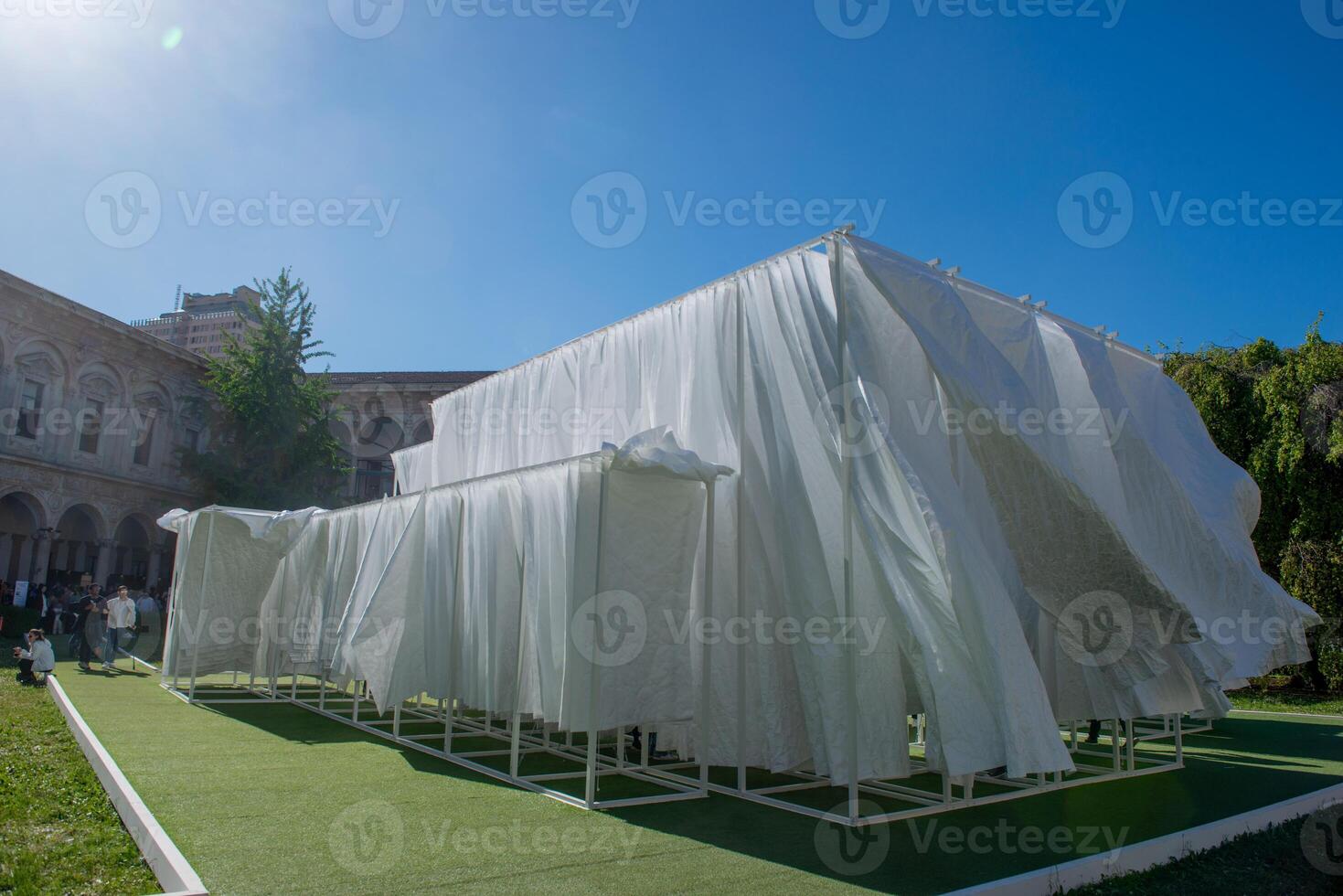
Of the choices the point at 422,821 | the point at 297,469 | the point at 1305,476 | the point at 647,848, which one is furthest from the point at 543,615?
the point at 297,469

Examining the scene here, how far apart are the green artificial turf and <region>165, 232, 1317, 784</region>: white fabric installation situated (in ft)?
2.24

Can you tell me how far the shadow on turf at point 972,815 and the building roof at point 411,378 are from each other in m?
28.9

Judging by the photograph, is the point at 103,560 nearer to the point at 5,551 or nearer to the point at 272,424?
the point at 5,551

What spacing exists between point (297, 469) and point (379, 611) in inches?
846

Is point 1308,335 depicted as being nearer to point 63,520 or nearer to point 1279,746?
point 1279,746

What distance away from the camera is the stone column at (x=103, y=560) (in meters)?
29.2

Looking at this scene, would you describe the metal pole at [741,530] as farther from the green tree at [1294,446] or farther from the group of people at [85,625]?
the green tree at [1294,446]

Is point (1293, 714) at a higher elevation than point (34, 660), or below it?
below

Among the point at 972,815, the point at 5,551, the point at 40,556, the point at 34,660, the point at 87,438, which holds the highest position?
the point at 87,438

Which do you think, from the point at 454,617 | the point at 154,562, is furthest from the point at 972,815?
the point at 154,562

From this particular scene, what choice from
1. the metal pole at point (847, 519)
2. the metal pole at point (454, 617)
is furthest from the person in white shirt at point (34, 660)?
the metal pole at point (847, 519)

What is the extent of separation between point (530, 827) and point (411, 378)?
35953 mm

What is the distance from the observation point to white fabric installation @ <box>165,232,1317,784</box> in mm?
6750

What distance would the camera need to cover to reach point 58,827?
19.2 feet
